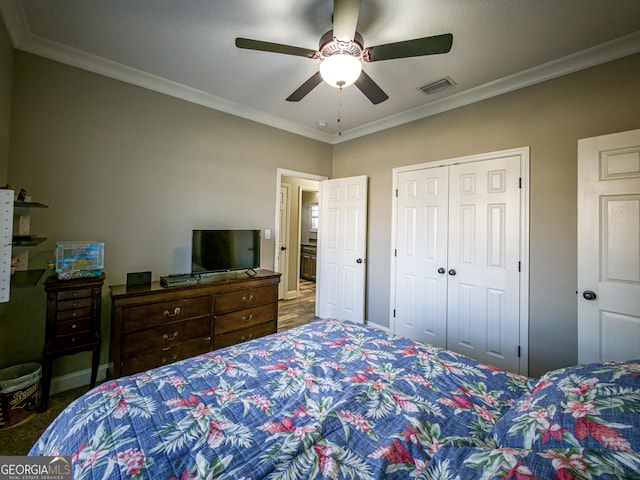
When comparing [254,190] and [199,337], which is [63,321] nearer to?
[199,337]

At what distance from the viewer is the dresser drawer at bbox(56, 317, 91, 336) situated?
1.98 metres

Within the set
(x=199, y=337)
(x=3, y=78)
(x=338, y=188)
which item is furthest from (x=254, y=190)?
(x=3, y=78)

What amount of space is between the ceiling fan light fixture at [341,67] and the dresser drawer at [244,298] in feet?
6.70

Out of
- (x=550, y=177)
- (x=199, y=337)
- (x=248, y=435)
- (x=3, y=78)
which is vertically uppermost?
(x=3, y=78)

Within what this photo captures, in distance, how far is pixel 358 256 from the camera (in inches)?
148

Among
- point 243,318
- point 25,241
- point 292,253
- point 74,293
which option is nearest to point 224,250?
point 243,318

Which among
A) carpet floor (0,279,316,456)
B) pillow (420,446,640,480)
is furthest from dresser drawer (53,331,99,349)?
pillow (420,446,640,480)

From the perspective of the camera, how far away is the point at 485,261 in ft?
8.91

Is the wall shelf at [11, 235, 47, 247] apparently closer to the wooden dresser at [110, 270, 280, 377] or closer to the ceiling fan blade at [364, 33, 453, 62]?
the wooden dresser at [110, 270, 280, 377]

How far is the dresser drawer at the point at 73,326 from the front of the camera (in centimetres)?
198

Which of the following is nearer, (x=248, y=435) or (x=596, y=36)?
(x=248, y=435)

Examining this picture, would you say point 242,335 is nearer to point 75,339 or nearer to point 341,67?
point 75,339

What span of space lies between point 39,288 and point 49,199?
2.32 ft

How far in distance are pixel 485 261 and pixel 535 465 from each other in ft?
7.80
